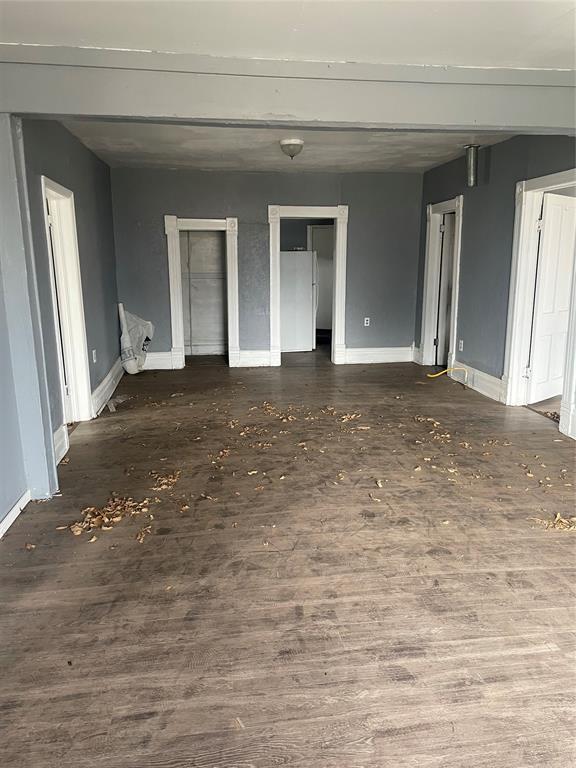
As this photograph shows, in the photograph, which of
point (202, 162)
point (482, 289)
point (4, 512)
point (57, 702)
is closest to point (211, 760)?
point (57, 702)

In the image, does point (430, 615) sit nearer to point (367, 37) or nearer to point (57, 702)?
point (57, 702)

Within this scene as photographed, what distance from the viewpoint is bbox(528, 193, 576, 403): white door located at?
5.22 m

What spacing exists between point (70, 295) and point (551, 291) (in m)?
4.56

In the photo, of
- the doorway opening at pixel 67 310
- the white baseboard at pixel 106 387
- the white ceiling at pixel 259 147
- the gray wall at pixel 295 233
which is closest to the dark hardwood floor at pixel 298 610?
the doorway opening at pixel 67 310

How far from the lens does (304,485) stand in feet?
12.1

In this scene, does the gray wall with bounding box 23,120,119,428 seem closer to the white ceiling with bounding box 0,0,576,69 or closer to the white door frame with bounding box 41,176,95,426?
the white door frame with bounding box 41,176,95,426

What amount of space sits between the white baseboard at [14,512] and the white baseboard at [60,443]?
0.70 m

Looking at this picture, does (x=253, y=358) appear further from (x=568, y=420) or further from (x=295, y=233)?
(x=568, y=420)

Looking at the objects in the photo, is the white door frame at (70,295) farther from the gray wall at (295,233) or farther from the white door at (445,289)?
the gray wall at (295,233)

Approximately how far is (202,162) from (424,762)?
640 centimetres

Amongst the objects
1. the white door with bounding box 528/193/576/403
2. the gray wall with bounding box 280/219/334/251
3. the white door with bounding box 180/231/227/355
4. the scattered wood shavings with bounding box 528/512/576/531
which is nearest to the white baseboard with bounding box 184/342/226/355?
the white door with bounding box 180/231/227/355

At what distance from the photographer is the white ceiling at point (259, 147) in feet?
16.4

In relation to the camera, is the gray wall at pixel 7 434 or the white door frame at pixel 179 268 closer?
the gray wall at pixel 7 434

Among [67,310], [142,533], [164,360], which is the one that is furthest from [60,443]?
[164,360]
